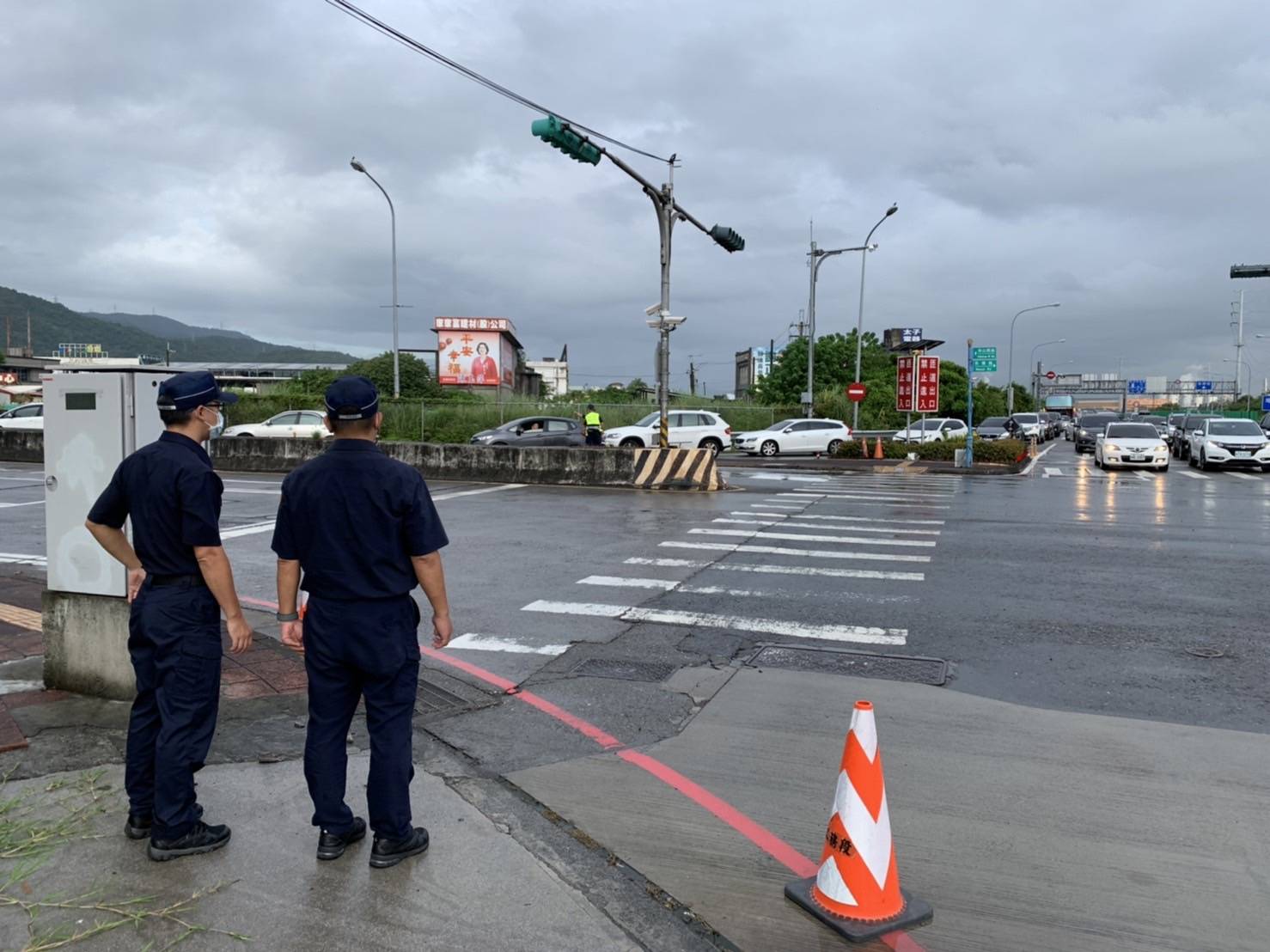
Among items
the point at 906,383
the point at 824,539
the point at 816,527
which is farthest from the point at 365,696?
the point at 906,383

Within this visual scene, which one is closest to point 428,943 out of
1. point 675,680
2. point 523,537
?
point 675,680

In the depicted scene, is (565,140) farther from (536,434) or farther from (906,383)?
(906,383)

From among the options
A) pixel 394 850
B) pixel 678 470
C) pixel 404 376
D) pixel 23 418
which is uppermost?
pixel 404 376

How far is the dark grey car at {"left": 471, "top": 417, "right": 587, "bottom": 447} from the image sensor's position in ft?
97.1

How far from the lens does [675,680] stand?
649cm

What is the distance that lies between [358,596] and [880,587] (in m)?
7.16

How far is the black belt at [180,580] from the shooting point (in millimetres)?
3783

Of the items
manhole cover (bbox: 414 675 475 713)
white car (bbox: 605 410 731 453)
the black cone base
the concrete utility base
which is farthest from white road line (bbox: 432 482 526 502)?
the black cone base

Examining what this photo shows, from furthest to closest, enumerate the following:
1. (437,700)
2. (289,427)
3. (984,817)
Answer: (289,427) < (437,700) < (984,817)

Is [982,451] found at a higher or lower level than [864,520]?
higher

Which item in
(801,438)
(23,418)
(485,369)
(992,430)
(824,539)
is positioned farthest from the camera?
(485,369)

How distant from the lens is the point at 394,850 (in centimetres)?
373

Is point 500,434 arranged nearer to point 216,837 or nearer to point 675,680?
point 675,680

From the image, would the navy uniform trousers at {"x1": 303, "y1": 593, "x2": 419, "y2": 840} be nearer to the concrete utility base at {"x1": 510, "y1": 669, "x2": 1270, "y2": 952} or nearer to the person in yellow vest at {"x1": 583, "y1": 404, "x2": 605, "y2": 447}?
the concrete utility base at {"x1": 510, "y1": 669, "x2": 1270, "y2": 952}
